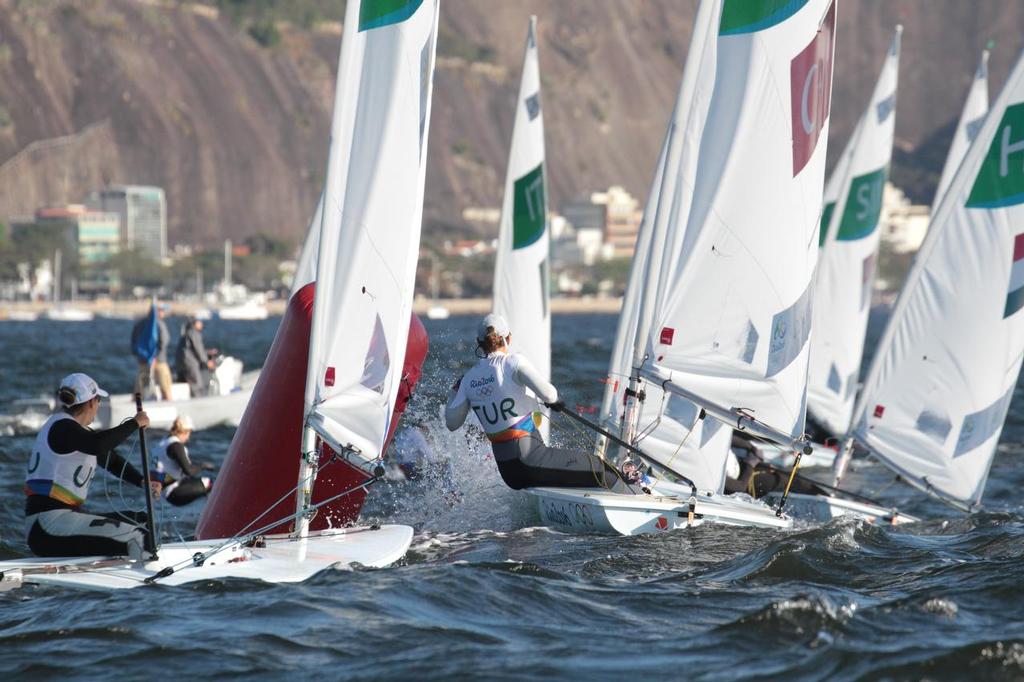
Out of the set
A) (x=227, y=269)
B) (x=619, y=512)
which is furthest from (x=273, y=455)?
(x=227, y=269)

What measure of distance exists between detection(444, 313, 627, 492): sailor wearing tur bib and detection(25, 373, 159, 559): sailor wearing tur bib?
227cm

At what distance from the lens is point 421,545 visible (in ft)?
30.1

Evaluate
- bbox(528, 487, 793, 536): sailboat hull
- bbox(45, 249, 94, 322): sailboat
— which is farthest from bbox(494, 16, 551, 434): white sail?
bbox(45, 249, 94, 322): sailboat

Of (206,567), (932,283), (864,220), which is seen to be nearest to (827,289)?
(864,220)

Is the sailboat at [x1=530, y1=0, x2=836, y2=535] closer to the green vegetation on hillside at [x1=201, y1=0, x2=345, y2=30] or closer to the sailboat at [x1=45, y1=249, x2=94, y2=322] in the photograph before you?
the sailboat at [x1=45, y1=249, x2=94, y2=322]

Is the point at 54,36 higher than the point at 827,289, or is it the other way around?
the point at 54,36

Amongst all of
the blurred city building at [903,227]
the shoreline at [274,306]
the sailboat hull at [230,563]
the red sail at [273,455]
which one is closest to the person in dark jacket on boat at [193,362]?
the red sail at [273,455]

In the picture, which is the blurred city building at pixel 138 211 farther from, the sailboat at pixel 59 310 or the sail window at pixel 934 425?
the sail window at pixel 934 425

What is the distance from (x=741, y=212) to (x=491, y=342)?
2.47m

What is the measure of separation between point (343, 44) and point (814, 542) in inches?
161

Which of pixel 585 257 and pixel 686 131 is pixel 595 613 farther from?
pixel 585 257

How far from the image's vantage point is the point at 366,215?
8.48 meters

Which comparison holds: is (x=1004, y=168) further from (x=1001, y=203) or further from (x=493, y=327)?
(x=493, y=327)

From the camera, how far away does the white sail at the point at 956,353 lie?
12508 mm
